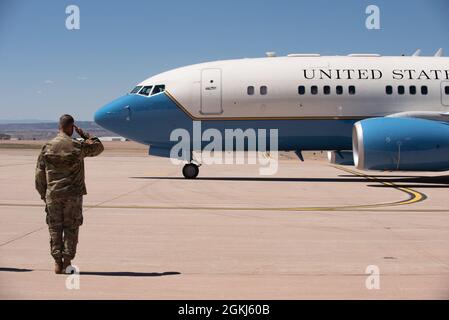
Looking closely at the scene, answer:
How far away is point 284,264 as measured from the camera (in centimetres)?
761

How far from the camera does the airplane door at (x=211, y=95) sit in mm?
20047

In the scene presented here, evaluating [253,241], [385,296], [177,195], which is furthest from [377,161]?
[385,296]

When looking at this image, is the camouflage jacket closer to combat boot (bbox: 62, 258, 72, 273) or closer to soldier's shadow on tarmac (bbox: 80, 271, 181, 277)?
combat boot (bbox: 62, 258, 72, 273)

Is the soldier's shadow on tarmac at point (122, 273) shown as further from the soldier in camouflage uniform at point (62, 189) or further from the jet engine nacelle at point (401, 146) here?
the jet engine nacelle at point (401, 146)

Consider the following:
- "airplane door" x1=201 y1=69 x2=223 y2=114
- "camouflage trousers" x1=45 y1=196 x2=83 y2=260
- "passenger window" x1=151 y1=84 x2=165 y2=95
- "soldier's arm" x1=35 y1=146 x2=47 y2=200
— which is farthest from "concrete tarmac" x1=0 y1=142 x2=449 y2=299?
"passenger window" x1=151 y1=84 x2=165 y2=95

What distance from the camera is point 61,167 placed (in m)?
6.99

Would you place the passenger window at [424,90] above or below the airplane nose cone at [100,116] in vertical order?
above

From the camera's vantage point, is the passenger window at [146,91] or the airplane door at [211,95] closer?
the airplane door at [211,95]

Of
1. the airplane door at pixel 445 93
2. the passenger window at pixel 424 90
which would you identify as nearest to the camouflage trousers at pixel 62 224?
the passenger window at pixel 424 90

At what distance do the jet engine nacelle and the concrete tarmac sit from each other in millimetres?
1943

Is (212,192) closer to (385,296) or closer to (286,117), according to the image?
(286,117)

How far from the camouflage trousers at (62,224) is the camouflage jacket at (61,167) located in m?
0.10

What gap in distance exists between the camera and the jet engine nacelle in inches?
701
